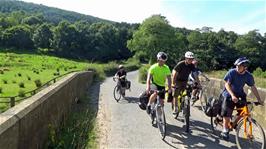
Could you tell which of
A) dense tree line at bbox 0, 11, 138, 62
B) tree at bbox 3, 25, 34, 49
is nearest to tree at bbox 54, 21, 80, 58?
dense tree line at bbox 0, 11, 138, 62

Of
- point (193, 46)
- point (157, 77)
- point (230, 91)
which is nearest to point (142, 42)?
point (193, 46)

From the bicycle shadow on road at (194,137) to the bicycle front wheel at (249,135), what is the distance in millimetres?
570

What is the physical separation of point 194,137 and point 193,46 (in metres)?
85.7

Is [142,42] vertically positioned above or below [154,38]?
below

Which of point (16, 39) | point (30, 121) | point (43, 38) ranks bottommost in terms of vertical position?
point (16, 39)

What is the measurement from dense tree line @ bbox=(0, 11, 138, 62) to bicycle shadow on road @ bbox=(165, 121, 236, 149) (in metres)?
99.3

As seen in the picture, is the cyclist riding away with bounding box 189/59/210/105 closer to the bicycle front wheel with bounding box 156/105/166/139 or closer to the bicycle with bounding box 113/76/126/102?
the bicycle front wheel with bounding box 156/105/166/139

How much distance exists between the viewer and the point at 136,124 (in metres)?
11.0

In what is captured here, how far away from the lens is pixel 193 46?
9375 cm

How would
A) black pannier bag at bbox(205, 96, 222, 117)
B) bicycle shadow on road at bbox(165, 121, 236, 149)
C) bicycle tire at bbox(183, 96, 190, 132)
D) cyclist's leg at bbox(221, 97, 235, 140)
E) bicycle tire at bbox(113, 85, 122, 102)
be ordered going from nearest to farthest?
cyclist's leg at bbox(221, 97, 235, 140) → bicycle shadow on road at bbox(165, 121, 236, 149) → black pannier bag at bbox(205, 96, 222, 117) → bicycle tire at bbox(183, 96, 190, 132) → bicycle tire at bbox(113, 85, 122, 102)

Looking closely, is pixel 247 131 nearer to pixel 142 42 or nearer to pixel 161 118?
pixel 161 118

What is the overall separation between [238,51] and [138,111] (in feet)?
286

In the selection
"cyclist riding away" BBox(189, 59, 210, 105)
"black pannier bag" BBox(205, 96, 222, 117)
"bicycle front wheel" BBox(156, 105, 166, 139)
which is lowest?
"bicycle front wheel" BBox(156, 105, 166, 139)

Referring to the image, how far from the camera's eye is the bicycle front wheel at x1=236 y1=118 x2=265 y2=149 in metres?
7.75
